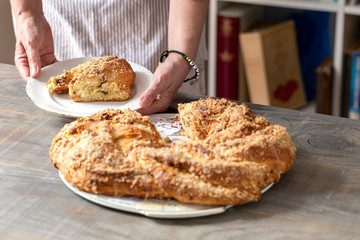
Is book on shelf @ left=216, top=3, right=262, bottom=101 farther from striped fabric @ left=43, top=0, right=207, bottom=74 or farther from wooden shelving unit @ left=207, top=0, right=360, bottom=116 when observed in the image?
striped fabric @ left=43, top=0, right=207, bottom=74

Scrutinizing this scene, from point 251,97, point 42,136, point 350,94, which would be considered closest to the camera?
point 42,136

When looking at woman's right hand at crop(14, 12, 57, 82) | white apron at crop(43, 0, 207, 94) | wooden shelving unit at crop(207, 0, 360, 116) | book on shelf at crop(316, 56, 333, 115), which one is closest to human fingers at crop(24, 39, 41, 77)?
woman's right hand at crop(14, 12, 57, 82)

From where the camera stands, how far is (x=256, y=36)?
243 cm

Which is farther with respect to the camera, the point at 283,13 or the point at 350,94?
the point at 283,13

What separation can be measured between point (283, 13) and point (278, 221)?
1982 millimetres

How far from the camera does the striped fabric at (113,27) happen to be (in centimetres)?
168

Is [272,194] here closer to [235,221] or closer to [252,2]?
[235,221]

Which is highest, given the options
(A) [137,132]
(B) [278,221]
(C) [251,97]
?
(A) [137,132]

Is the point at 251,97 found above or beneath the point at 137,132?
beneath

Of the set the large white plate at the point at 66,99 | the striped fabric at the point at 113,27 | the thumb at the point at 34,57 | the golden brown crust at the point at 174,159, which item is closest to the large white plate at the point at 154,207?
the golden brown crust at the point at 174,159

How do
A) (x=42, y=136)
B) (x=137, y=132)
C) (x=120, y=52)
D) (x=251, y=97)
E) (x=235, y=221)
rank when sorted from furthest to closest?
1. (x=251, y=97)
2. (x=120, y=52)
3. (x=42, y=136)
4. (x=137, y=132)
5. (x=235, y=221)

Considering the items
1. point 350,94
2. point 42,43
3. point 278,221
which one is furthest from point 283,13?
point 278,221

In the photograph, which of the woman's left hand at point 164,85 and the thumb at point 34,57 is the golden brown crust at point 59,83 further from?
the woman's left hand at point 164,85

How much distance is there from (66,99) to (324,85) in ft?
4.63
